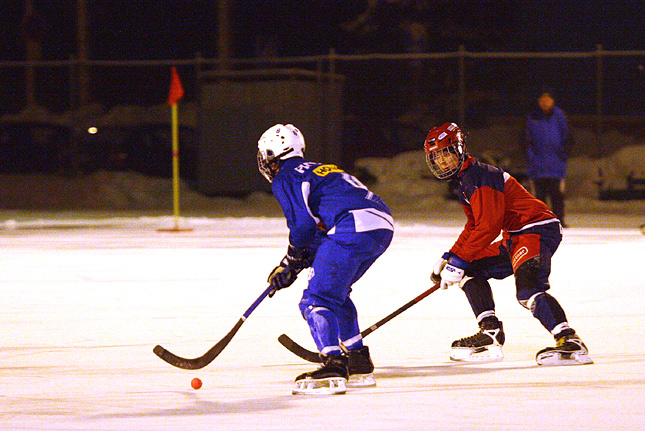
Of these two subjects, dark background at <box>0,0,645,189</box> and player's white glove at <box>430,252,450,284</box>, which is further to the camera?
dark background at <box>0,0,645,189</box>

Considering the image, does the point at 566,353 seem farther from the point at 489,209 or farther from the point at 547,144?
the point at 547,144

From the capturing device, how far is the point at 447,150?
6.92 m

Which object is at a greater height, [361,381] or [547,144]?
[547,144]

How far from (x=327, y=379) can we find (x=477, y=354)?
1318mm

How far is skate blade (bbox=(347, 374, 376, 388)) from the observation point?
6.34 m

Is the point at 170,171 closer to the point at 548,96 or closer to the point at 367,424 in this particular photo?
the point at 548,96

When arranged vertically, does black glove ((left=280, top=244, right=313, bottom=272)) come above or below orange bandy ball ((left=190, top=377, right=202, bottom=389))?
above

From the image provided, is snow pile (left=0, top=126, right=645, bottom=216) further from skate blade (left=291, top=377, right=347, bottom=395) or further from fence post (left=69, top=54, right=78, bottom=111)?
skate blade (left=291, top=377, right=347, bottom=395)

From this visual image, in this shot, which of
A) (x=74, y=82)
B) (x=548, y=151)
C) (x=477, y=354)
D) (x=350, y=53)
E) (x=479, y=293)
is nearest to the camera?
(x=477, y=354)

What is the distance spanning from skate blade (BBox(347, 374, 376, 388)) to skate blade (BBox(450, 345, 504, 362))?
88 centimetres

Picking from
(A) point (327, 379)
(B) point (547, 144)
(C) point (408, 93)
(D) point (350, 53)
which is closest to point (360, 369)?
(A) point (327, 379)

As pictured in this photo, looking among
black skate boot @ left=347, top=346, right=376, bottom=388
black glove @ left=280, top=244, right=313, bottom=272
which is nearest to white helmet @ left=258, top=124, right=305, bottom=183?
black glove @ left=280, top=244, right=313, bottom=272

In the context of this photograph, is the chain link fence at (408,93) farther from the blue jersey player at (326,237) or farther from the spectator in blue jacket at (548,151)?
the blue jersey player at (326,237)

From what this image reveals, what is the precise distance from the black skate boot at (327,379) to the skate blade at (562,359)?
1284 mm
